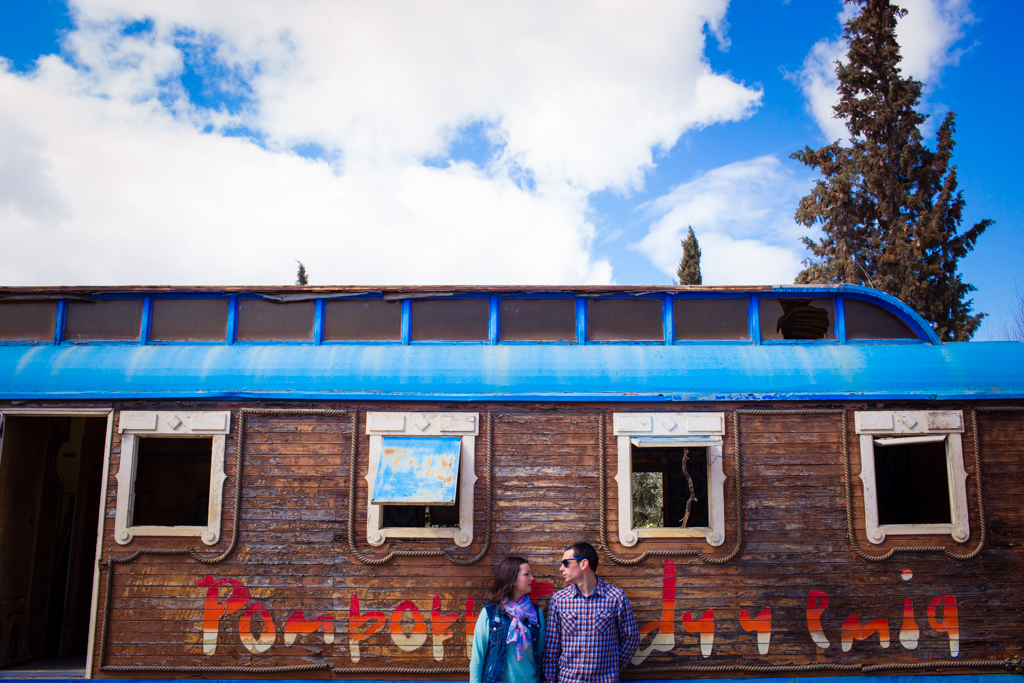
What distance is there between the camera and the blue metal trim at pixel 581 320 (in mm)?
6148

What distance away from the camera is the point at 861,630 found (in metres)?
5.41

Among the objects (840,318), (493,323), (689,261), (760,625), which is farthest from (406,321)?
(689,261)

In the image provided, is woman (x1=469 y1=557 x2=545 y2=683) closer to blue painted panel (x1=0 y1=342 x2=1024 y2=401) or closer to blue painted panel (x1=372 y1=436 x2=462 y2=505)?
blue painted panel (x1=372 y1=436 x2=462 y2=505)

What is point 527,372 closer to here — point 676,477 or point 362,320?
point 362,320

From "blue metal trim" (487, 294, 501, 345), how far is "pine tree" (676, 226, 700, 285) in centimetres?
2317

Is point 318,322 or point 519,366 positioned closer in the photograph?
point 519,366

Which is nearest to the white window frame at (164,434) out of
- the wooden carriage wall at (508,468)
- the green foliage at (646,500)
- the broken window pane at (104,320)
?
the wooden carriage wall at (508,468)

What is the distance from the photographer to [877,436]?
5.73m

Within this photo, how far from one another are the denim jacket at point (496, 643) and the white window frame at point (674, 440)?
Answer: 159 cm

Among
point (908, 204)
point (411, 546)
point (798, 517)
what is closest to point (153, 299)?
point (411, 546)

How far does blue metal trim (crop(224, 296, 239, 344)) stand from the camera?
6.20m

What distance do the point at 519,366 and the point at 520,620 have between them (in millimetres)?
2405

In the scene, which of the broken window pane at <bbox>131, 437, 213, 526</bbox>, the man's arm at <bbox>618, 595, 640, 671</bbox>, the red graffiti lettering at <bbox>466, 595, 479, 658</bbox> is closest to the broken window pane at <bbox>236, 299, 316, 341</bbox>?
the broken window pane at <bbox>131, 437, 213, 526</bbox>

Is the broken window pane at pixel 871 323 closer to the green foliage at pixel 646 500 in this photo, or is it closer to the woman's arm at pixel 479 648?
the woman's arm at pixel 479 648
